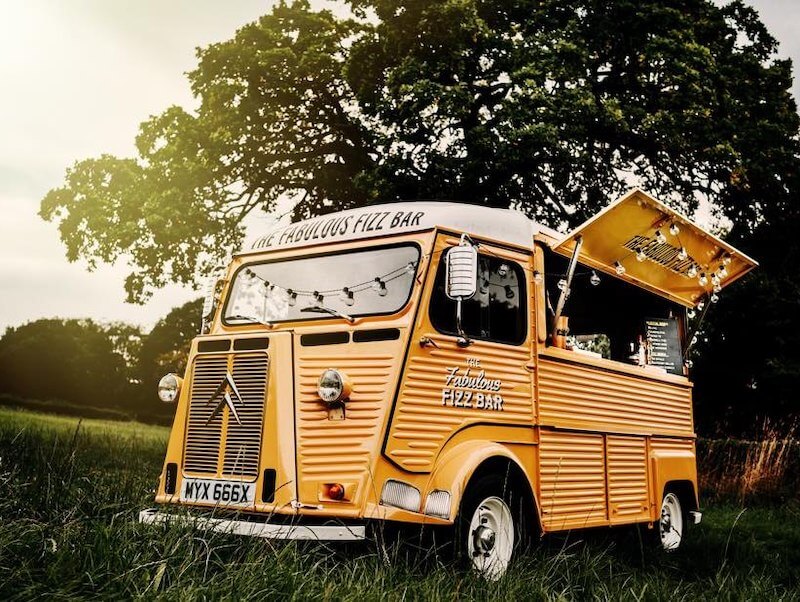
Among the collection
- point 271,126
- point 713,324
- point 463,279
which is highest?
point 271,126

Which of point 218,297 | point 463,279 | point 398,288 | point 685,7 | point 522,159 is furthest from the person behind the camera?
point 685,7

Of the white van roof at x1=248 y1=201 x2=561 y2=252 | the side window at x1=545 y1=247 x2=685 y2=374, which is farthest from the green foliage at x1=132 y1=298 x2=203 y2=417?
the white van roof at x1=248 y1=201 x2=561 y2=252

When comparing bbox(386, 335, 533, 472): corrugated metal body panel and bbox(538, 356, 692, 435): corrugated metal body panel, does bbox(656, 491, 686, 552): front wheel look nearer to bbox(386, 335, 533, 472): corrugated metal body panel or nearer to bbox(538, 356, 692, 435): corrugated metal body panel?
bbox(538, 356, 692, 435): corrugated metal body panel

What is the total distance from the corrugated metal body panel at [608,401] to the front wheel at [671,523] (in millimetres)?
737

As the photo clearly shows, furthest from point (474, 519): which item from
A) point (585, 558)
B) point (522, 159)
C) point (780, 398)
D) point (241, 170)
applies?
point (780, 398)

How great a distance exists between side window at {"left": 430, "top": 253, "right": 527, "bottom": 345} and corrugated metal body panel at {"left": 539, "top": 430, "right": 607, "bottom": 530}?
859 millimetres

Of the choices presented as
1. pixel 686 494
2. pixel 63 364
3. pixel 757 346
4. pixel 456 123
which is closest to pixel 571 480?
pixel 686 494

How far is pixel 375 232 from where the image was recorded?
20.7 feet

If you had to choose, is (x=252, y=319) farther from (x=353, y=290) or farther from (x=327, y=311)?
(x=353, y=290)

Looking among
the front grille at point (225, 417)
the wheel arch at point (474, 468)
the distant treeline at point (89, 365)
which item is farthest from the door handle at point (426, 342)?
the distant treeline at point (89, 365)

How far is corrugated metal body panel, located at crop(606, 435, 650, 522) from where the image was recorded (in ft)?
24.9

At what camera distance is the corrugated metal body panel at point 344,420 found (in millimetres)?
5426

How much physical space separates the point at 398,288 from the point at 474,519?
5.38ft

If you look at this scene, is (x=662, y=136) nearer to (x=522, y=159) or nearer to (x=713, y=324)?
(x=522, y=159)
